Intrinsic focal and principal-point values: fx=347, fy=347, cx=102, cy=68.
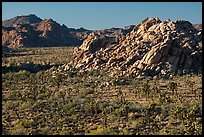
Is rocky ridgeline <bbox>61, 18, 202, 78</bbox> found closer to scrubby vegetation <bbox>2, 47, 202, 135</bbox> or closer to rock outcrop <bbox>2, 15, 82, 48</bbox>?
scrubby vegetation <bbox>2, 47, 202, 135</bbox>

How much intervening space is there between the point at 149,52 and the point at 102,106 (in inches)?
918

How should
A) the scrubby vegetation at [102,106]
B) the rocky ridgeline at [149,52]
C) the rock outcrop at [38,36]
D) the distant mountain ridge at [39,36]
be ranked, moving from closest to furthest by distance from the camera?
1. the scrubby vegetation at [102,106]
2. the rocky ridgeline at [149,52]
3. the rock outcrop at [38,36]
4. the distant mountain ridge at [39,36]

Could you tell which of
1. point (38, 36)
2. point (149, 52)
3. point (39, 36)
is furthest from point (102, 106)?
point (39, 36)

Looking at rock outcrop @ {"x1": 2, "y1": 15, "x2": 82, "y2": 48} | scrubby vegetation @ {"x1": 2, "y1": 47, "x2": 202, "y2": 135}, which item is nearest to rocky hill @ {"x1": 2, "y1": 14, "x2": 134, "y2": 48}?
rock outcrop @ {"x1": 2, "y1": 15, "x2": 82, "y2": 48}

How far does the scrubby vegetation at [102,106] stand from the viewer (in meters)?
31.7

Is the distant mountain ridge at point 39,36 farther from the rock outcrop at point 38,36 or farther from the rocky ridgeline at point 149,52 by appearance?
the rocky ridgeline at point 149,52

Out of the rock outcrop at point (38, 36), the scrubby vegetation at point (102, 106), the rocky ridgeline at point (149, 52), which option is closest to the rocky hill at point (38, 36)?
the rock outcrop at point (38, 36)

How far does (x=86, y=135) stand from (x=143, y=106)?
1032cm

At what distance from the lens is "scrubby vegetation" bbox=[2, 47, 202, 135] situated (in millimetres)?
31688

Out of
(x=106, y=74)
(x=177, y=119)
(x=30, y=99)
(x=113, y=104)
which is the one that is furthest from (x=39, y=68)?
(x=177, y=119)

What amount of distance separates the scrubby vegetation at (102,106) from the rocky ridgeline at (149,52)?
3384mm

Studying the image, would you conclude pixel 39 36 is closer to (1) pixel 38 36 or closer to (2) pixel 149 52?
(1) pixel 38 36

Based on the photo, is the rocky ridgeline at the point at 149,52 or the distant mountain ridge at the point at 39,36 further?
the distant mountain ridge at the point at 39,36

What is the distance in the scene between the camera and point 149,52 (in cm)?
5888
